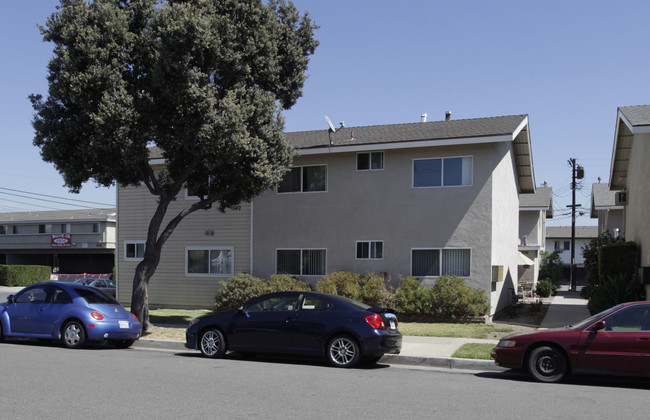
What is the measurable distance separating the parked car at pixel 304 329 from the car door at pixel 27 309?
3.70 m

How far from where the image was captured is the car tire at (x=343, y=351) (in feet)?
35.5

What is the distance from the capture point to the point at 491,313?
18828 millimetres

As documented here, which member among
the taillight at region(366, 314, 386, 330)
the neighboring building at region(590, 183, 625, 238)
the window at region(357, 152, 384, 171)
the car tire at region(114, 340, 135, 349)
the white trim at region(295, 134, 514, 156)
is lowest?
the car tire at region(114, 340, 135, 349)

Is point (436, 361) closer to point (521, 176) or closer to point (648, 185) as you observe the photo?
point (648, 185)

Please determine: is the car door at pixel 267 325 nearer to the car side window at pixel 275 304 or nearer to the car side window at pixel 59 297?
the car side window at pixel 275 304

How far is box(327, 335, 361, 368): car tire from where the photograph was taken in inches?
426

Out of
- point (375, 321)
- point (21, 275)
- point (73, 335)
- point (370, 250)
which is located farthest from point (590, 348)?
point (21, 275)

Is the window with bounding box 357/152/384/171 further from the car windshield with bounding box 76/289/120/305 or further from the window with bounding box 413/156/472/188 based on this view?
the car windshield with bounding box 76/289/120/305

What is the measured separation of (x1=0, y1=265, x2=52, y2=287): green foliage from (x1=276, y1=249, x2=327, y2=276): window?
32407 millimetres

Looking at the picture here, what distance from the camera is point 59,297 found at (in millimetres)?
13266

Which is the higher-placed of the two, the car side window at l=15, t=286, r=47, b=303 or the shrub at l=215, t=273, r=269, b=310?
the car side window at l=15, t=286, r=47, b=303

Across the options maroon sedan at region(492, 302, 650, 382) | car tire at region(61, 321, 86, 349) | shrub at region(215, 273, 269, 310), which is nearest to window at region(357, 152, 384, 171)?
shrub at region(215, 273, 269, 310)

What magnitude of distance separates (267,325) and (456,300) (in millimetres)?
7998

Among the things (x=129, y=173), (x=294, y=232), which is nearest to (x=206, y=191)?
(x=129, y=173)
